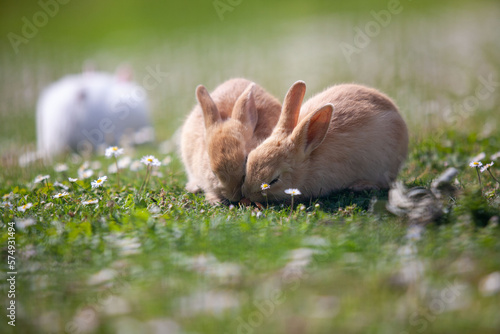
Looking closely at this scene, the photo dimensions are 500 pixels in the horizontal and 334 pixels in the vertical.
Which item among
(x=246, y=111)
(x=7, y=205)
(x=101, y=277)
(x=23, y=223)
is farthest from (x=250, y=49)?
(x=101, y=277)

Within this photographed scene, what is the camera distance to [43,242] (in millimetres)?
3291

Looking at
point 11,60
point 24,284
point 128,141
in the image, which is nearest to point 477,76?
point 128,141

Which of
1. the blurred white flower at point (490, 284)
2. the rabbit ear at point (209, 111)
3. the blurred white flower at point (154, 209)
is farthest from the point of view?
the rabbit ear at point (209, 111)

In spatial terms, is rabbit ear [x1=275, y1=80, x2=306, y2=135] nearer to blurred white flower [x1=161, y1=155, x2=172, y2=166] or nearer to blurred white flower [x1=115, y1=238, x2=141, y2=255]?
blurred white flower [x1=115, y1=238, x2=141, y2=255]

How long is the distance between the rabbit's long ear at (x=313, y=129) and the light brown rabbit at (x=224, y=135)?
1.54 ft

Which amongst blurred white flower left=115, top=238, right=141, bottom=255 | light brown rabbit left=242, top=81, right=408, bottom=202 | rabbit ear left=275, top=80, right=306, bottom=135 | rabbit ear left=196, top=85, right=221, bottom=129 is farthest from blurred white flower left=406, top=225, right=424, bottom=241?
rabbit ear left=196, top=85, right=221, bottom=129

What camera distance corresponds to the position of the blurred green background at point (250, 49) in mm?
9547

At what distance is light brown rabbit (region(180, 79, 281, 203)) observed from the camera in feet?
13.3

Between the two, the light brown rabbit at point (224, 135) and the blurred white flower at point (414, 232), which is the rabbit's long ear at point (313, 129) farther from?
the blurred white flower at point (414, 232)

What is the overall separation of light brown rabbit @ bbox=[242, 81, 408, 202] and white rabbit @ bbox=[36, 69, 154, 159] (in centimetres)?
391

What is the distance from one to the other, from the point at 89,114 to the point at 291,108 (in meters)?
4.21

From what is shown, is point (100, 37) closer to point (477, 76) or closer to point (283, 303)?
point (477, 76)

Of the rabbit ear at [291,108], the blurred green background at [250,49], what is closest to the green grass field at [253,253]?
the rabbit ear at [291,108]

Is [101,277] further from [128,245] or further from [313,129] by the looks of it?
[313,129]
